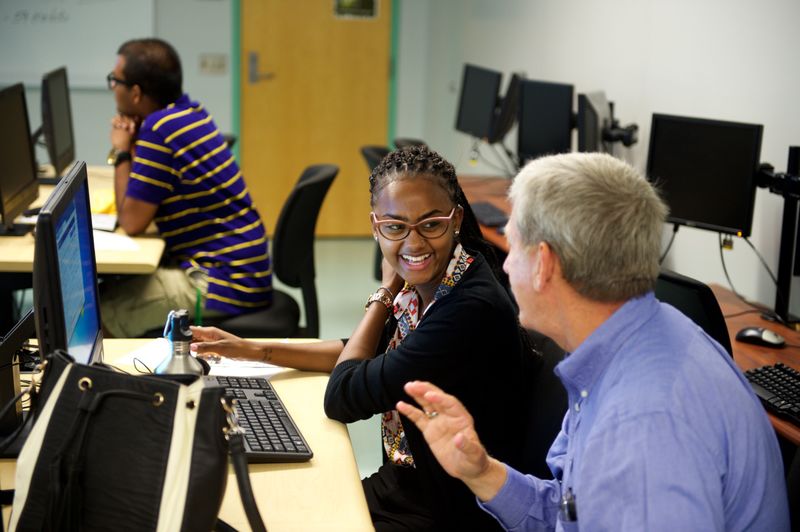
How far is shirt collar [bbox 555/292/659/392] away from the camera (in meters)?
1.32

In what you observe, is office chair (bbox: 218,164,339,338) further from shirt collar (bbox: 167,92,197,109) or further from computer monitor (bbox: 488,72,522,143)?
computer monitor (bbox: 488,72,522,143)

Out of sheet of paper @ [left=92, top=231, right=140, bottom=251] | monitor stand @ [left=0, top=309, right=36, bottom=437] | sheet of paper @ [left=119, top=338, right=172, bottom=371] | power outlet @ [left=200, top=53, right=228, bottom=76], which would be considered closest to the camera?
monitor stand @ [left=0, top=309, right=36, bottom=437]

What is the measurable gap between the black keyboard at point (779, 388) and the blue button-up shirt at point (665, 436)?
86 cm

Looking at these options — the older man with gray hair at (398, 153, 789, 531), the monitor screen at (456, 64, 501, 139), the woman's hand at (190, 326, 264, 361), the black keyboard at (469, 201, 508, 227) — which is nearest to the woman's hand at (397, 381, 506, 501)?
the older man with gray hair at (398, 153, 789, 531)

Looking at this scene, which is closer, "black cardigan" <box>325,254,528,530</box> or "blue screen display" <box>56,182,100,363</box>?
"blue screen display" <box>56,182,100,363</box>

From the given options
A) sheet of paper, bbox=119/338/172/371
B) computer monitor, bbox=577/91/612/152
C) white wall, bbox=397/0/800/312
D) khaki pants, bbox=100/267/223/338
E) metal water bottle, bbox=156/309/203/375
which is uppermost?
white wall, bbox=397/0/800/312

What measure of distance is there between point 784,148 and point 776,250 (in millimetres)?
323

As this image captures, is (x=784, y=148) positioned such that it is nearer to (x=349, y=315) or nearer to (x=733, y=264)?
(x=733, y=264)

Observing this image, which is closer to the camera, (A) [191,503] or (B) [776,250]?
(A) [191,503]

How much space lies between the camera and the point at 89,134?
621 centimetres

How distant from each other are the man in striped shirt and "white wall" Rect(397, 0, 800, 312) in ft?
5.40

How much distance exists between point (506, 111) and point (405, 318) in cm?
288

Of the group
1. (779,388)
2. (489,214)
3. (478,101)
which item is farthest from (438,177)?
(478,101)

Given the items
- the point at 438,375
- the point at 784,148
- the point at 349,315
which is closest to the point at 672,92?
the point at 784,148
